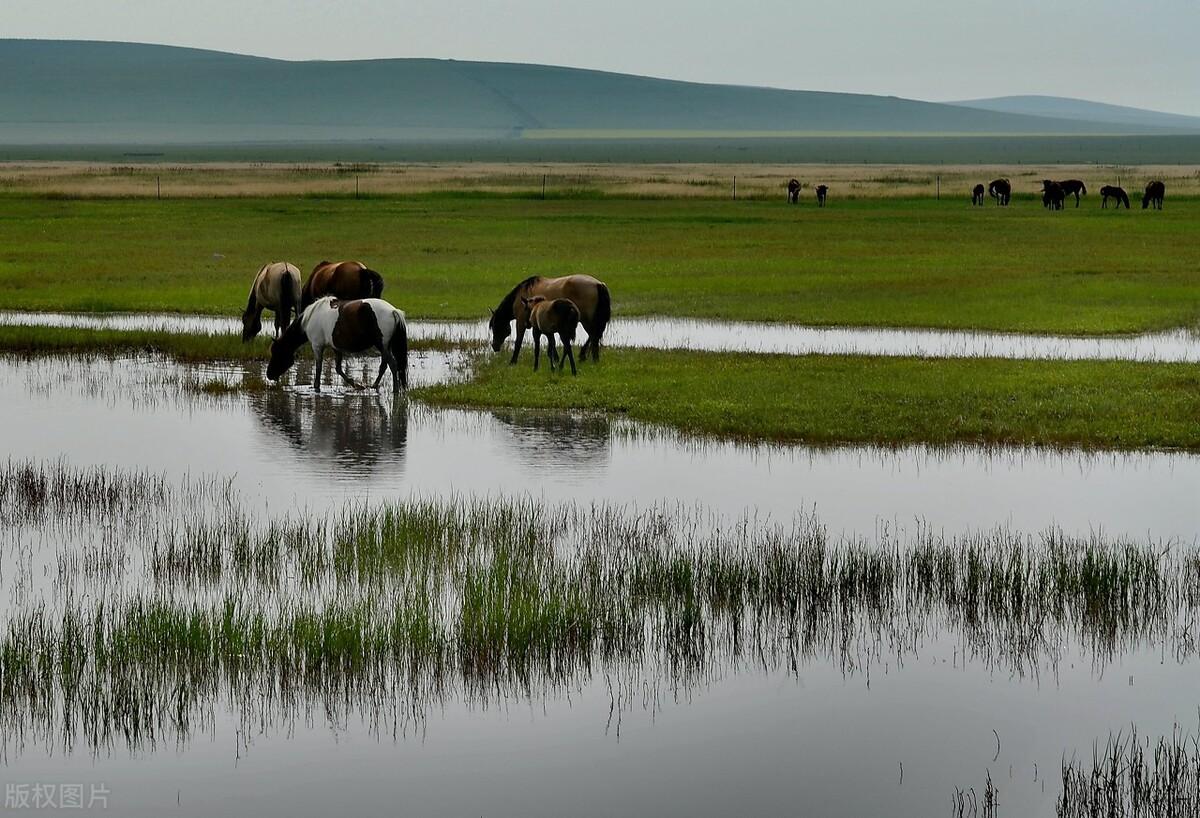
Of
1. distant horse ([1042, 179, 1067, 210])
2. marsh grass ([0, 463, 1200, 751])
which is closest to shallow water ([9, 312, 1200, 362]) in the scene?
marsh grass ([0, 463, 1200, 751])

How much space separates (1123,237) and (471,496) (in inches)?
1460

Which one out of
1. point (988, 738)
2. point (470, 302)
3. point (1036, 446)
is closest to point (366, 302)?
point (1036, 446)

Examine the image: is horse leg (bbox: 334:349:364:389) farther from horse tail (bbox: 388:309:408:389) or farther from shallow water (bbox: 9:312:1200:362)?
shallow water (bbox: 9:312:1200:362)

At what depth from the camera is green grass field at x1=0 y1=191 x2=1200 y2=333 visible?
1175 inches

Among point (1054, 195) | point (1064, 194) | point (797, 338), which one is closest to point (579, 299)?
point (797, 338)

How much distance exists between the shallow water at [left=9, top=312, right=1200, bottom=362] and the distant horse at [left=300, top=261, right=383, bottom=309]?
2.05 metres

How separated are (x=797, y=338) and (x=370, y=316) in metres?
8.40

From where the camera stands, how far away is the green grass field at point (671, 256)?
29.8 m

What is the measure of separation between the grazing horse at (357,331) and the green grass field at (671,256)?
8.44 m

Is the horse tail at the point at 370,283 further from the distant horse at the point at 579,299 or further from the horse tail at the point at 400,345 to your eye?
the horse tail at the point at 400,345

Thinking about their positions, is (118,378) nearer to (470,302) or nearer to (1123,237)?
(470,302)

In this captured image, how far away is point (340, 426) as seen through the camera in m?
17.7

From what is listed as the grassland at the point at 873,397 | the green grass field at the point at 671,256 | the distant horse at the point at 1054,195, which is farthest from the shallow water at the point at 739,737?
the distant horse at the point at 1054,195

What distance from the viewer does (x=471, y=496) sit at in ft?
44.9
